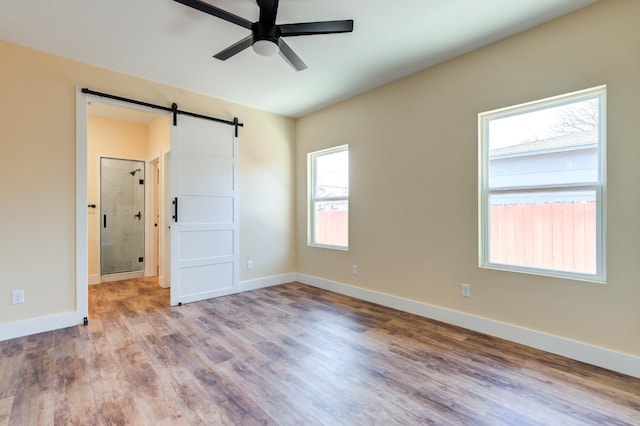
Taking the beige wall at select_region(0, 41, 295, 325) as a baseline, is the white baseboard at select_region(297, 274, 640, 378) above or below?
below

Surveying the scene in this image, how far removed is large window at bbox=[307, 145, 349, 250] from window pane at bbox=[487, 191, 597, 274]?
2020 millimetres

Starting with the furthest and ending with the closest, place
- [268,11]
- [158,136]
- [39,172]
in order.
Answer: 1. [158,136]
2. [39,172]
3. [268,11]

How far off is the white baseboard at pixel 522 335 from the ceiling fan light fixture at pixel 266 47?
2962mm

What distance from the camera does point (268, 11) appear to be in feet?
6.90

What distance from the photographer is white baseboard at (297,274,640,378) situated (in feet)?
7.20

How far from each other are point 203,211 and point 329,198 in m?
1.87

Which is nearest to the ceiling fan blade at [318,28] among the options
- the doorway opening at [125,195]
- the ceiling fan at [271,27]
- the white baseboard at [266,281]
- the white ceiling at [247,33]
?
the ceiling fan at [271,27]

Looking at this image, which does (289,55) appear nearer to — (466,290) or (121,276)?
(466,290)

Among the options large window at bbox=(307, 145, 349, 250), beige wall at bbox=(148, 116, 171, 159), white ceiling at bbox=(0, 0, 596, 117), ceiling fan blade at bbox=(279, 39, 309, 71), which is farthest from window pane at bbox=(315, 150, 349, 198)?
beige wall at bbox=(148, 116, 171, 159)

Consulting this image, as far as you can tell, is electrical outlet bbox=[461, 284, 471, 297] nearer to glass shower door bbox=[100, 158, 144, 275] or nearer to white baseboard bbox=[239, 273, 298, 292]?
white baseboard bbox=[239, 273, 298, 292]

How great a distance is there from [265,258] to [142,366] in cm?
260

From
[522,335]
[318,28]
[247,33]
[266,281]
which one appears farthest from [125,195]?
[522,335]

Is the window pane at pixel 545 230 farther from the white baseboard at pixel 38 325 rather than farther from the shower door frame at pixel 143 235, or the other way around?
the shower door frame at pixel 143 235

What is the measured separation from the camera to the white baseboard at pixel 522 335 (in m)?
2.19
